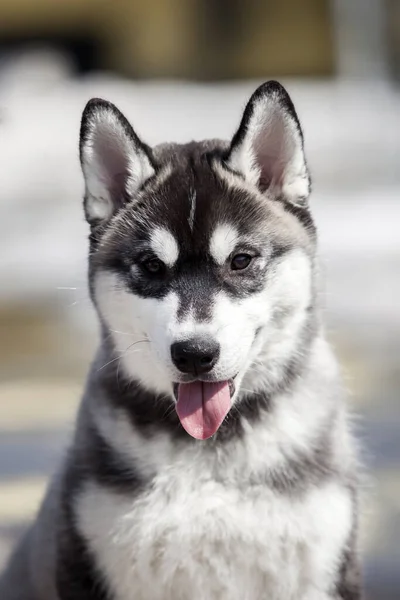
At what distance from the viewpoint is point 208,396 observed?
2.88 meters

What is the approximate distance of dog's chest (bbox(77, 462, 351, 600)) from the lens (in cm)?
291

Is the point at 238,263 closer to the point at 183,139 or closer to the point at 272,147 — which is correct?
the point at 272,147

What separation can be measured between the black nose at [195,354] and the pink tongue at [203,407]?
0.14m

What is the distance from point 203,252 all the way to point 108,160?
0.42m

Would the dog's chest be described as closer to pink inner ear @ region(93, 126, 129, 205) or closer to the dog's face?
the dog's face

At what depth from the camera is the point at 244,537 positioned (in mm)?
2895

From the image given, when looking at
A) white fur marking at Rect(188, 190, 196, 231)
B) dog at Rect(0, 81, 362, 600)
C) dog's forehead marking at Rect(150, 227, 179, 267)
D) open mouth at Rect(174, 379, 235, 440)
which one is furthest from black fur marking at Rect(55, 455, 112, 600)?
white fur marking at Rect(188, 190, 196, 231)

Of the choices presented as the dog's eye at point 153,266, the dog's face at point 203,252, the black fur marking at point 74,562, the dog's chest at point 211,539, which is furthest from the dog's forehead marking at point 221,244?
the black fur marking at point 74,562

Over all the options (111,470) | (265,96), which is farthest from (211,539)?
(265,96)

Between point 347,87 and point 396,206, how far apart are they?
149 inches

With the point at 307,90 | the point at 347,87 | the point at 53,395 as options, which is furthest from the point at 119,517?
the point at 347,87

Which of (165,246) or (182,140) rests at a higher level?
(182,140)

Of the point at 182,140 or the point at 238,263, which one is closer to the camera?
the point at 238,263

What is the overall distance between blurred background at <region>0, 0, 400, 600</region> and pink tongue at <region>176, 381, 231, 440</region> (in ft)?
2.82
